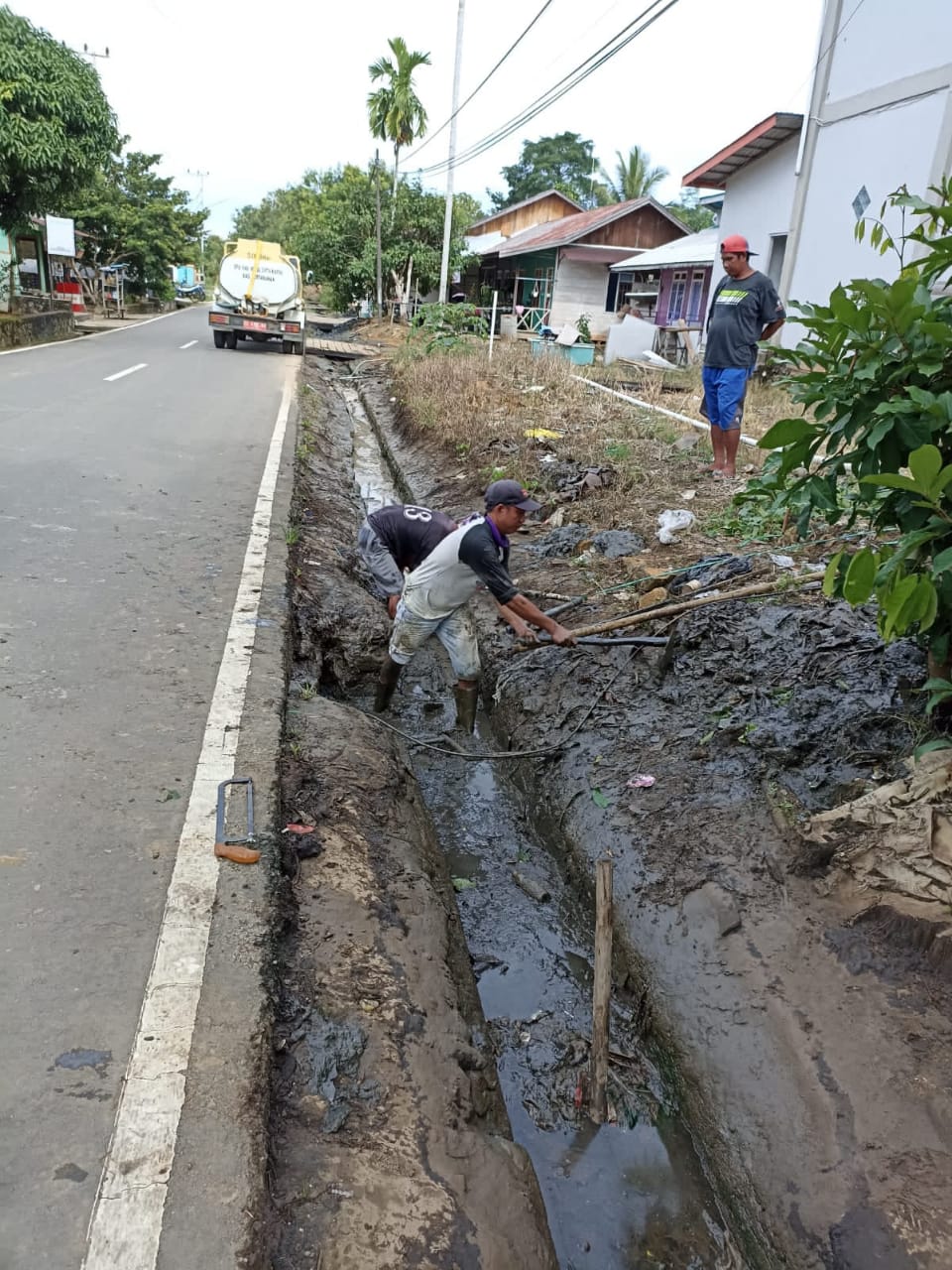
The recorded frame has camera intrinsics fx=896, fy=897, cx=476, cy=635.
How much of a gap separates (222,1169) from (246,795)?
58.9 inches

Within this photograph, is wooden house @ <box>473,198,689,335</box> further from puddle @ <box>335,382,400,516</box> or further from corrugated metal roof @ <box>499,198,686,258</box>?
puddle @ <box>335,382,400,516</box>

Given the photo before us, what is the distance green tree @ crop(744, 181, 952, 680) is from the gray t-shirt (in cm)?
450

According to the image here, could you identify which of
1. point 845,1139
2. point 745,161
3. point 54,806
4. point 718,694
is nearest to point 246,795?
point 54,806

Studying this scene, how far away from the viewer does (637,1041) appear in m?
3.35

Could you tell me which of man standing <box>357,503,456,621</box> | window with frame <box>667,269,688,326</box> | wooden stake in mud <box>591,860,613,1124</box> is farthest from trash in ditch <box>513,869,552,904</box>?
window with frame <box>667,269,688,326</box>

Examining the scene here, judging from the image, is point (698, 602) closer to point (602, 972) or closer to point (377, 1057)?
point (602, 972)

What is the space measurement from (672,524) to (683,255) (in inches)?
701

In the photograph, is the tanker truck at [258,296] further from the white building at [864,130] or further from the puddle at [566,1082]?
the puddle at [566,1082]

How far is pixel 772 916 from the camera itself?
3350mm

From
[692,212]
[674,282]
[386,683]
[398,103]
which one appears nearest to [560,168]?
[692,212]

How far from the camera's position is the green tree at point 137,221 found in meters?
33.9

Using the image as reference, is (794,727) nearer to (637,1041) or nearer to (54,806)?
(637,1041)

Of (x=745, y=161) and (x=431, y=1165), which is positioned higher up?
(x=745, y=161)

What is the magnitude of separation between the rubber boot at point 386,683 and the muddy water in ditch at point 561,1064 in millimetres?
665
